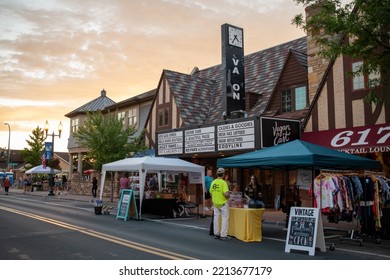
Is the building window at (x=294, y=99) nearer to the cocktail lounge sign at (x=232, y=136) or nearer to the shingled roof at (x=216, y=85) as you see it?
the shingled roof at (x=216, y=85)

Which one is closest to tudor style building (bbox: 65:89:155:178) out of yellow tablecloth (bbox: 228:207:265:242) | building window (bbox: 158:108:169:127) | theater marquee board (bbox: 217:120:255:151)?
building window (bbox: 158:108:169:127)

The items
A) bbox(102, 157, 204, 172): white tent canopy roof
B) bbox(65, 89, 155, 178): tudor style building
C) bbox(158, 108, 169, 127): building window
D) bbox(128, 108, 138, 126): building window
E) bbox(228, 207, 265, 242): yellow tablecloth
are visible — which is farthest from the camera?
bbox(128, 108, 138, 126): building window

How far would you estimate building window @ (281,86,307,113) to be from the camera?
20.5m

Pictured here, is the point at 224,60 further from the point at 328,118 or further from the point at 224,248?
the point at 224,248

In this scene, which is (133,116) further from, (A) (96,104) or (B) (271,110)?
(B) (271,110)

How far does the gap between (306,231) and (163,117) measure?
19276 mm

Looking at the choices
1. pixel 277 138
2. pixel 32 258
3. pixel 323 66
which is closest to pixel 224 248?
pixel 32 258

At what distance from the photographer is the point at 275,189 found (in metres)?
21.5

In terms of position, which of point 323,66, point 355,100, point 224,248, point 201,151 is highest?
point 323,66

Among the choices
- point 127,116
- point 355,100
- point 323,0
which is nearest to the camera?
point 323,0

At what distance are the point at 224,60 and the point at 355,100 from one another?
7250 millimetres

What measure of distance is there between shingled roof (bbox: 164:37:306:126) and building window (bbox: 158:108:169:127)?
4.54ft

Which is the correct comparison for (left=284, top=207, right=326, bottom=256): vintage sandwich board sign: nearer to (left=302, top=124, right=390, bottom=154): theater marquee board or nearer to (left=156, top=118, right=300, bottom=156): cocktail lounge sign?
(left=302, top=124, right=390, bottom=154): theater marquee board

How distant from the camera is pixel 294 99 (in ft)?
68.4
